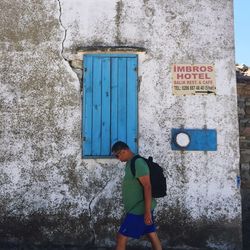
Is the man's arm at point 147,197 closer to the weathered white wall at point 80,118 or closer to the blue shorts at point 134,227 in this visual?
the blue shorts at point 134,227

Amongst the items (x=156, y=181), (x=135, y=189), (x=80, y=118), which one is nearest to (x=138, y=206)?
(x=135, y=189)

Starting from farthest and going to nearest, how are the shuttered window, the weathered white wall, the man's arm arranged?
the shuttered window, the weathered white wall, the man's arm

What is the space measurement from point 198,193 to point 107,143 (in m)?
1.49

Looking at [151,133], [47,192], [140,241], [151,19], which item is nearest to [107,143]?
[151,133]

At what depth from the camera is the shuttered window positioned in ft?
18.6

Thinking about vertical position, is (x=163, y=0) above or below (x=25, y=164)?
above

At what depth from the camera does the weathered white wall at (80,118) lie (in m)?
5.55

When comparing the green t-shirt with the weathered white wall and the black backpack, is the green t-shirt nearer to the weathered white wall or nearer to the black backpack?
the black backpack

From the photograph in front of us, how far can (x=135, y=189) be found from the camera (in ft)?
14.5

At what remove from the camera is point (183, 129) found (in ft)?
18.7

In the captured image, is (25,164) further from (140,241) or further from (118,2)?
(118,2)

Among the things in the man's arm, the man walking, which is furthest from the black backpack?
the man's arm

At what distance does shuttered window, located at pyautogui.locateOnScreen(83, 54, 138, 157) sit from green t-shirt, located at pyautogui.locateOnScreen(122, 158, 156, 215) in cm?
122

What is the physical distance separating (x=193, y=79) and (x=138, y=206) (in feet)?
7.57
